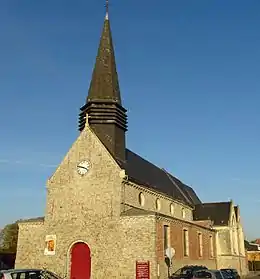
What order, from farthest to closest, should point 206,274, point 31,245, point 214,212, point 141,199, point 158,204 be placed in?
point 214,212 → point 158,204 → point 141,199 → point 31,245 → point 206,274

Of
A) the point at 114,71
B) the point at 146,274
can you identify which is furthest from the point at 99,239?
the point at 114,71

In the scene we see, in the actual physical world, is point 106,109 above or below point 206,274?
above

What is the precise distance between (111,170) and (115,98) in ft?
20.7

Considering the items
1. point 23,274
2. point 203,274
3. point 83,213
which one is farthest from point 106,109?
point 23,274

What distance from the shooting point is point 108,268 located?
24.7 m

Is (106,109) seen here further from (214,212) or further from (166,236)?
(214,212)

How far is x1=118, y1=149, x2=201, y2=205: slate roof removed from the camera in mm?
28844

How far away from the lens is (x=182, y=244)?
96.3 feet

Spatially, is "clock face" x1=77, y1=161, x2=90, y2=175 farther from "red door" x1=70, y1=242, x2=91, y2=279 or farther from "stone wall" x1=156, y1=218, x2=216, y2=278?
"stone wall" x1=156, y1=218, x2=216, y2=278

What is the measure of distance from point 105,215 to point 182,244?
7.00 m

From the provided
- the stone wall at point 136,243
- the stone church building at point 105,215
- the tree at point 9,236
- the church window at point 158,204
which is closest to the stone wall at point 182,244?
the stone church building at point 105,215

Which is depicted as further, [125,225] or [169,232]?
[169,232]

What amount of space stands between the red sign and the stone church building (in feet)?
0.19

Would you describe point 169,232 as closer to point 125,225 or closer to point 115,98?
point 125,225
